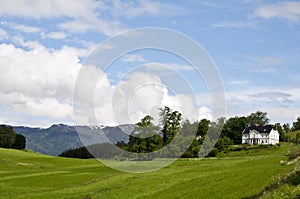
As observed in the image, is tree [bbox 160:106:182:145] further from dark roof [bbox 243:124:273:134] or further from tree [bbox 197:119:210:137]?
dark roof [bbox 243:124:273:134]

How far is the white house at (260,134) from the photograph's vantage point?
181000 millimetres

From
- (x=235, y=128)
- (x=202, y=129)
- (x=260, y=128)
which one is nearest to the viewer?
(x=202, y=129)

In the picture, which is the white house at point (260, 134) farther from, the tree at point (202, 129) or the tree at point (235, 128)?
the tree at point (202, 129)

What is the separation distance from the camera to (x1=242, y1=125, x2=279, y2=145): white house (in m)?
181

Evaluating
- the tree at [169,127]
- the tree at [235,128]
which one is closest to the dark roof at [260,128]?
the tree at [235,128]

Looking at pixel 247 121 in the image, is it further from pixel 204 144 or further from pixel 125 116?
pixel 125 116

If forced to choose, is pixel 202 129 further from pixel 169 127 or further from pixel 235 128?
pixel 235 128

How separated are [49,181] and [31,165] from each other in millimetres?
42492

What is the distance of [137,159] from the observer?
10244 cm

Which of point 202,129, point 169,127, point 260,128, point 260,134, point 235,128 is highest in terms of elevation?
point 260,128

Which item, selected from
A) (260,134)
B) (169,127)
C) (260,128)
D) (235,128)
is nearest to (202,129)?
(169,127)

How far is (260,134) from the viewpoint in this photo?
18650 cm

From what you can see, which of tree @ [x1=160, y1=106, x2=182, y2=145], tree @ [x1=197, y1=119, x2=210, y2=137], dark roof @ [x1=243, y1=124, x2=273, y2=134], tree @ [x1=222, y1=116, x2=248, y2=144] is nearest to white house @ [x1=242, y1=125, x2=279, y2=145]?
dark roof @ [x1=243, y1=124, x2=273, y2=134]

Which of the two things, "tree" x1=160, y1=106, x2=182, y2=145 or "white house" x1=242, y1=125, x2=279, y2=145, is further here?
"white house" x1=242, y1=125, x2=279, y2=145
